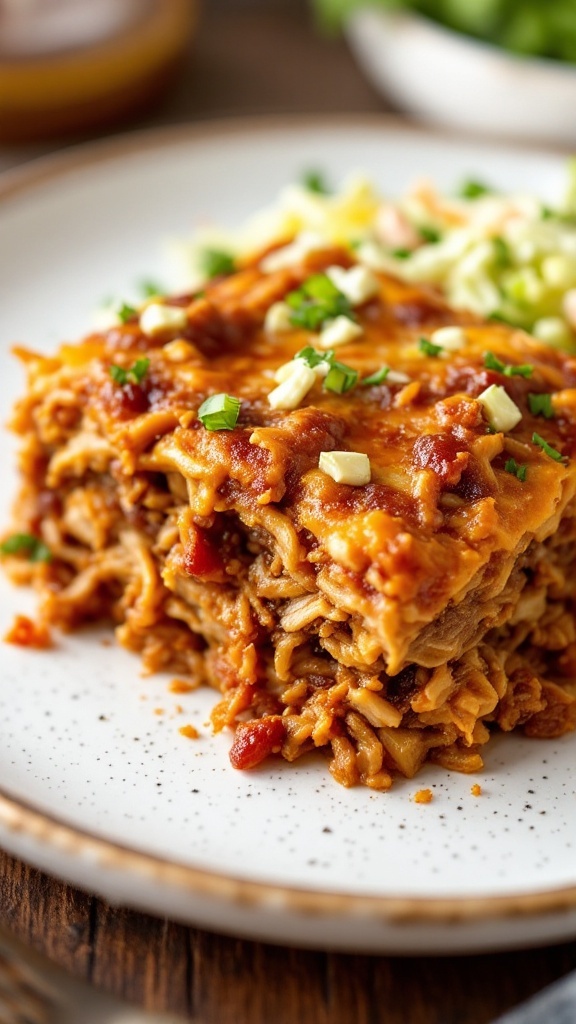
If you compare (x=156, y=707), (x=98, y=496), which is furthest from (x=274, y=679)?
(x=98, y=496)

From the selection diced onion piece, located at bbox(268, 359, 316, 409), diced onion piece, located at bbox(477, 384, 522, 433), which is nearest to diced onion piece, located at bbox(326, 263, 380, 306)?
diced onion piece, located at bbox(268, 359, 316, 409)

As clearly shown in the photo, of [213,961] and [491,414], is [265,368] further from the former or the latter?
[213,961]

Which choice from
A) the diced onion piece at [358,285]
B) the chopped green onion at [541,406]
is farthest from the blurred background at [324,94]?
the chopped green onion at [541,406]

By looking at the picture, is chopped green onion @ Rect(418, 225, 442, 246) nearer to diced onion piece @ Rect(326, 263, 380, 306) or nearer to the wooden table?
diced onion piece @ Rect(326, 263, 380, 306)

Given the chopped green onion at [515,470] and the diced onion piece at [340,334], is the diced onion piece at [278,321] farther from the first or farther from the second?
the chopped green onion at [515,470]

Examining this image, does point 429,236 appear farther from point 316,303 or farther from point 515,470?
point 515,470
